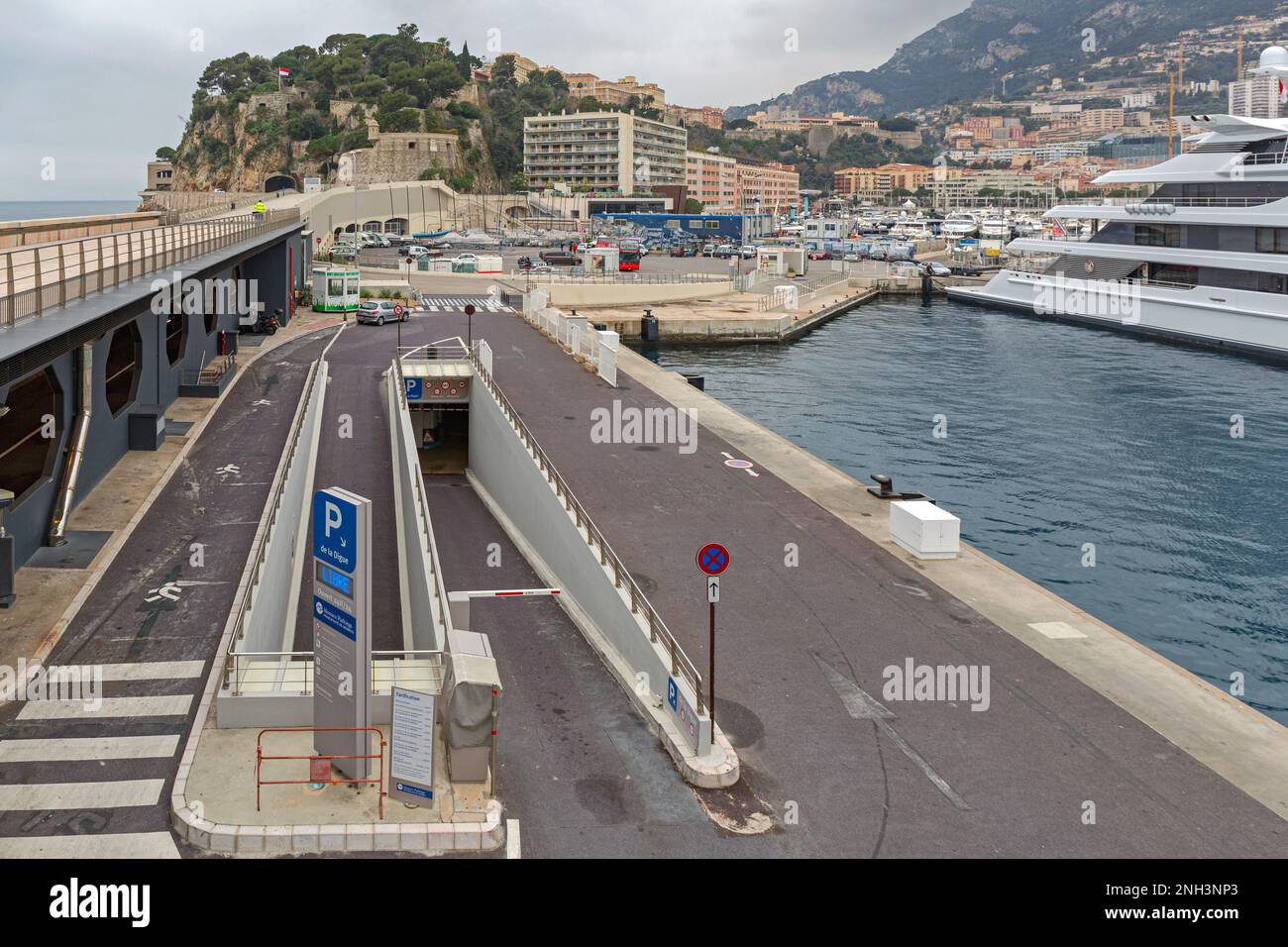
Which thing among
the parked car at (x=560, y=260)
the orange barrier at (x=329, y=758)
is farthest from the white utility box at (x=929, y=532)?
the parked car at (x=560, y=260)

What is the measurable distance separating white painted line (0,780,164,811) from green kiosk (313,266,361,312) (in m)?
49.7

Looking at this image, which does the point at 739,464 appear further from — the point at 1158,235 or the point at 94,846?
the point at 1158,235

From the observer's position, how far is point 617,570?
58.5 feet

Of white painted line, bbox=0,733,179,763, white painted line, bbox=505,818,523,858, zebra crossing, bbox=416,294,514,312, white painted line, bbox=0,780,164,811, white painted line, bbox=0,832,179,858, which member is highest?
zebra crossing, bbox=416,294,514,312

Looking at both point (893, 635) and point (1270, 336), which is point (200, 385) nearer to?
point (893, 635)

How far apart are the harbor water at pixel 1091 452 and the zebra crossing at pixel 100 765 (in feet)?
59.8

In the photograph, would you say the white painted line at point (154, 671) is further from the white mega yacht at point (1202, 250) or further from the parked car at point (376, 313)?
the white mega yacht at point (1202, 250)

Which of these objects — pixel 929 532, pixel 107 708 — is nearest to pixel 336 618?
pixel 107 708

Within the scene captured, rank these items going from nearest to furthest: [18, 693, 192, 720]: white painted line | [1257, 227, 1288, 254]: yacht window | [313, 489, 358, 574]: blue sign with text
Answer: [313, 489, 358, 574]: blue sign with text
[18, 693, 192, 720]: white painted line
[1257, 227, 1288, 254]: yacht window

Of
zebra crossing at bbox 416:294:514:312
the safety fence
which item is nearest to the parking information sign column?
the safety fence

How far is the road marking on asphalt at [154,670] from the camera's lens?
50.6ft

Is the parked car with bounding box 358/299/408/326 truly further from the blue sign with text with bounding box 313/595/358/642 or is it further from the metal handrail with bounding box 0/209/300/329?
the blue sign with text with bounding box 313/595/358/642

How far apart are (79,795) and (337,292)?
51020mm

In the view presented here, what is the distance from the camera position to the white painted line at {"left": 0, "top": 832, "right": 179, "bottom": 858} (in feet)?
36.2
